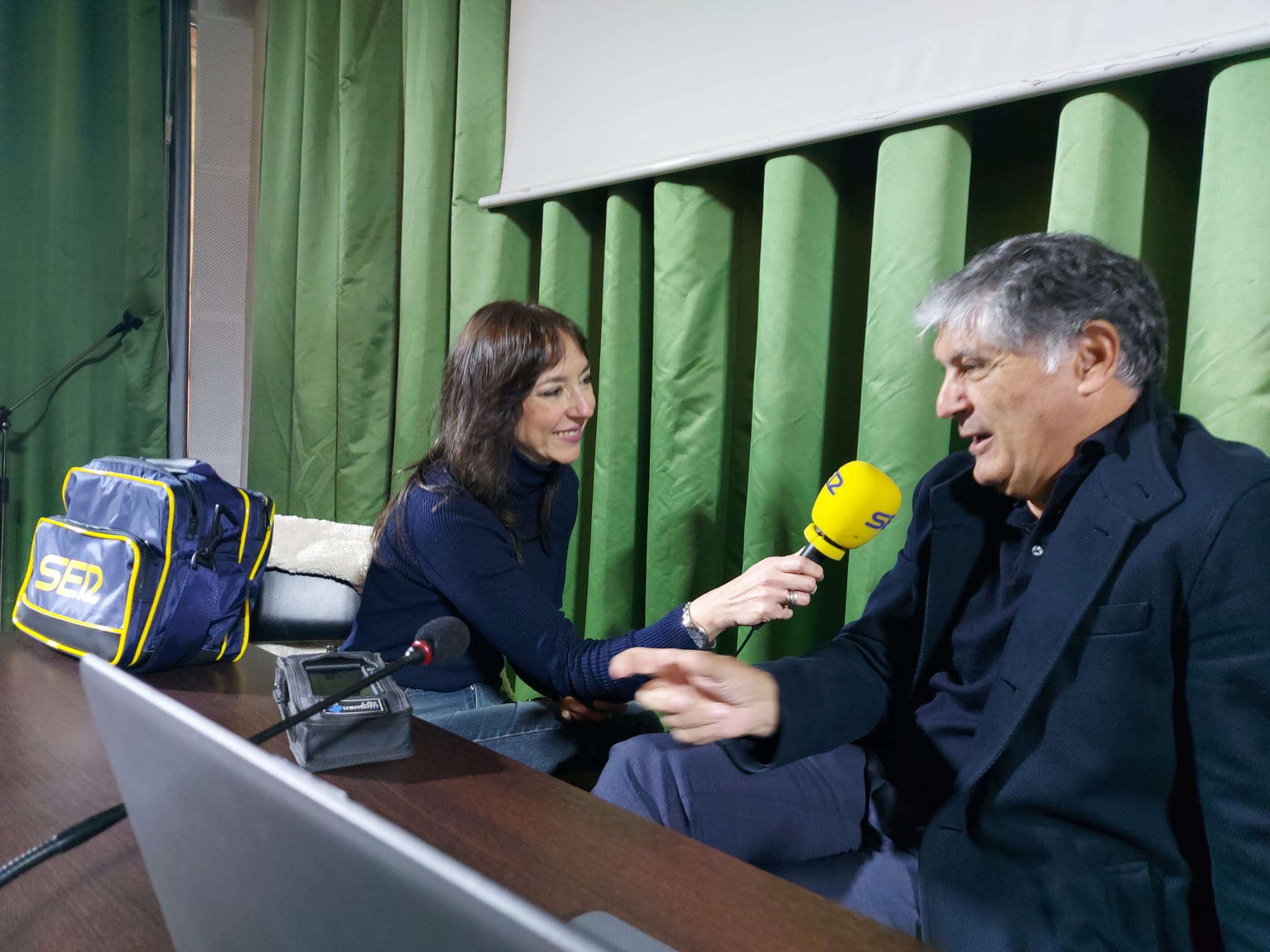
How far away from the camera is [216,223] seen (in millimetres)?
3148

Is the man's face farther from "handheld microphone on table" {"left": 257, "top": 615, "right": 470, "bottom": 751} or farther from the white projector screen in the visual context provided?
"handheld microphone on table" {"left": 257, "top": 615, "right": 470, "bottom": 751}

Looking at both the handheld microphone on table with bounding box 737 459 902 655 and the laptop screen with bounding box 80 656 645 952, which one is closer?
the laptop screen with bounding box 80 656 645 952

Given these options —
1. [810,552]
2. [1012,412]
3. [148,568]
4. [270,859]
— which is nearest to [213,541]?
[148,568]

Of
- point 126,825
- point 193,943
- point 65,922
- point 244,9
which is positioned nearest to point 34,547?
point 126,825

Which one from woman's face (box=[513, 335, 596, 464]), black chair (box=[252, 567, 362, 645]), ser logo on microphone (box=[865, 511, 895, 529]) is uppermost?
woman's face (box=[513, 335, 596, 464])

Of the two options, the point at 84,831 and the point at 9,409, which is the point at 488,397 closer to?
the point at 84,831

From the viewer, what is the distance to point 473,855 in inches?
26.2

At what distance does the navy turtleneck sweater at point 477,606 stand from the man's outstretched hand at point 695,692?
0.32 metres

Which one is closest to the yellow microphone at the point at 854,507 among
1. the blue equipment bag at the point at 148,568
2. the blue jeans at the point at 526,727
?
the blue jeans at the point at 526,727

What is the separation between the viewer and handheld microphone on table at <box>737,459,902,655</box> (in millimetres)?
1120

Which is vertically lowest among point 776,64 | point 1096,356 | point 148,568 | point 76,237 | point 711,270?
point 148,568

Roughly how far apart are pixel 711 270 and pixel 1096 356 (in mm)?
819

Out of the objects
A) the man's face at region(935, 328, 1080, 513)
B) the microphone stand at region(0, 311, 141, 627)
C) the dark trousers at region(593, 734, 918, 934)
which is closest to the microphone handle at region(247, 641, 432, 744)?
the dark trousers at region(593, 734, 918, 934)

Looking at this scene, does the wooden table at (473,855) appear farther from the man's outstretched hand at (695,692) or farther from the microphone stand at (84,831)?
the man's outstretched hand at (695,692)
